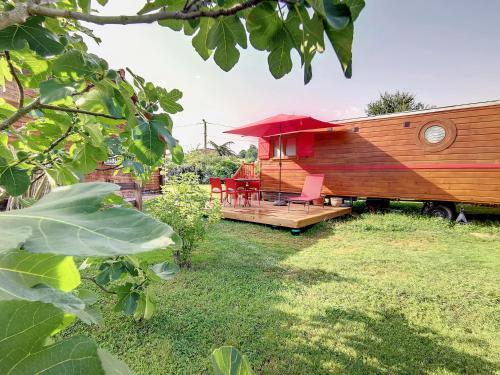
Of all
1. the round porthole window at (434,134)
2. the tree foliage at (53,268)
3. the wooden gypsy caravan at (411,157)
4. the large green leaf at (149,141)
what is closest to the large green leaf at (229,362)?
the tree foliage at (53,268)

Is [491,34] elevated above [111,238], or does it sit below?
above

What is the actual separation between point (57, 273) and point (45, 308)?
0.34 ft

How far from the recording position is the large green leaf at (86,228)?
0.24 metres

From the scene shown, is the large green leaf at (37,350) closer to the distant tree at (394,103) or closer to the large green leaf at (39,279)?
the large green leaf at (39,279)

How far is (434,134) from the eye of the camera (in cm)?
912

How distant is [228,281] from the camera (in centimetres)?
437

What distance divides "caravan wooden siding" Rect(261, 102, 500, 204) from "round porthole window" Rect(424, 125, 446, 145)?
148mm

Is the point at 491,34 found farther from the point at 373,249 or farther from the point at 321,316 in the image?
the point at 321,316

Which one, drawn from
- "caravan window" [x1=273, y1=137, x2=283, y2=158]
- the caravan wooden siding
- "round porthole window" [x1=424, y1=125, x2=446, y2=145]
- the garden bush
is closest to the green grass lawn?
the caravan wooden siding

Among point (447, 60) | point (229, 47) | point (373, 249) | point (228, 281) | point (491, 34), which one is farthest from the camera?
point (447, 60)

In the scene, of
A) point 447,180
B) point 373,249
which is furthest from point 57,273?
point 447,180

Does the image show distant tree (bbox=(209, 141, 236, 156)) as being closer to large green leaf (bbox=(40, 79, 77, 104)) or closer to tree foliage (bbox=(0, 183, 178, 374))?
large green leaf (bbox=(40, 79, 77, 104))

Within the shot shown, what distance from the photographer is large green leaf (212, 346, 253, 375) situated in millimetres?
317

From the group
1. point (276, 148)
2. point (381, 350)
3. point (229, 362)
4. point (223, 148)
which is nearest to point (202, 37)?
point (229, 362)
